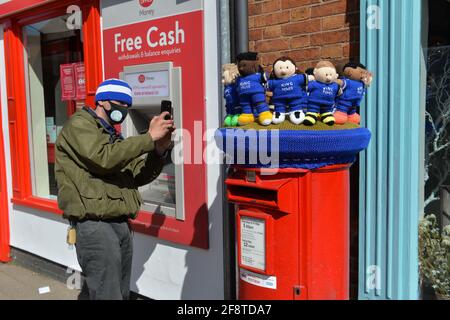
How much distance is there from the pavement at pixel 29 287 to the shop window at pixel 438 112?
11.7ft

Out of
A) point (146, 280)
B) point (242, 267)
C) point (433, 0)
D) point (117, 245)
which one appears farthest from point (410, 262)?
point (146, 280)

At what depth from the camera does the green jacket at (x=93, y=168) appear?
273 cm

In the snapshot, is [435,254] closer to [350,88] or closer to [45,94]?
[350,88]

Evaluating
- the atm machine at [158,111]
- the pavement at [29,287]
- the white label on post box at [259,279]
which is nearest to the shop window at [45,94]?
the pavement at [29,287]

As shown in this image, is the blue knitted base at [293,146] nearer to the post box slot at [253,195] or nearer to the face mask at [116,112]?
the post box slot at [253,195]

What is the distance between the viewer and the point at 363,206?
9.36ft

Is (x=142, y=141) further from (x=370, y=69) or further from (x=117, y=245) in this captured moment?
(x=370, y=69)

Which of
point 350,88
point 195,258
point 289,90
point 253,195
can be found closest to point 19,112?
point 195,258

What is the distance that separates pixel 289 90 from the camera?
2.25 m

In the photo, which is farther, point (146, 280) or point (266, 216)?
point (146, 280)

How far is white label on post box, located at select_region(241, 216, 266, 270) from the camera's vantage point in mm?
2373

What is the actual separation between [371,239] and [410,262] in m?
0.25

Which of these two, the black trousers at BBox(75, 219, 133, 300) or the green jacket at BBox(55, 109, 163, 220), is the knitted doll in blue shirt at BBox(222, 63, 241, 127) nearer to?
the green jacket at BBox(55, 109, 163, 220)

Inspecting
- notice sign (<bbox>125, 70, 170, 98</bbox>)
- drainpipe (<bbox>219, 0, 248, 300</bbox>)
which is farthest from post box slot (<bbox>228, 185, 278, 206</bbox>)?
notice sign (<bbox>125, 70, 170, 98</bbox>)
